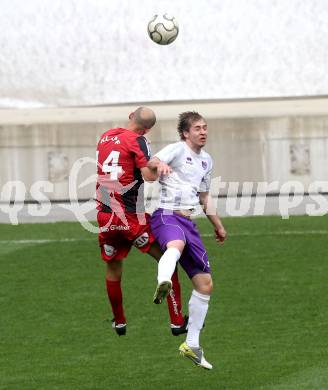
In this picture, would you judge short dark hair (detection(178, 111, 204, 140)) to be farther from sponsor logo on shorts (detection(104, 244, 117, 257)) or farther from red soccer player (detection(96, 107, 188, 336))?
sponsor logo on shorts (detection(104, 244, 117, 257))

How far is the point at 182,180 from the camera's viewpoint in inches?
411

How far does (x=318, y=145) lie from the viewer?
2327cm

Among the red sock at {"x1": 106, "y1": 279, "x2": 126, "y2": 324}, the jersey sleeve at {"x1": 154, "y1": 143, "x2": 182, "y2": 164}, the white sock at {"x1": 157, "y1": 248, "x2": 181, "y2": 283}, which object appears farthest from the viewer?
the red sock at {"x1": 106, "y1": 279, "x2": 126, "y2": 324}

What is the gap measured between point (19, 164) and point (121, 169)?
1356 cm

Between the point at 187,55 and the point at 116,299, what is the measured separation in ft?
47.4

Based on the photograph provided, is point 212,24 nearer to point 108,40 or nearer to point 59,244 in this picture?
point 108,40

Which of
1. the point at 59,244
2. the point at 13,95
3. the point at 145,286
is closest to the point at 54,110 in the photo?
the point at 13,95

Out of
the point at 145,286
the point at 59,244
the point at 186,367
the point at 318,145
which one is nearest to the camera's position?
the point at 186,367

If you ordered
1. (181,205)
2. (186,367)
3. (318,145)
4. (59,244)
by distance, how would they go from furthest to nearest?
(318,145)
(59,244)
(186,367)
(181,205)

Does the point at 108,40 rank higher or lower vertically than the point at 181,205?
higher

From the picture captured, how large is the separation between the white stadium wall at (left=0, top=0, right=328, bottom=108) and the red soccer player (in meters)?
14.1

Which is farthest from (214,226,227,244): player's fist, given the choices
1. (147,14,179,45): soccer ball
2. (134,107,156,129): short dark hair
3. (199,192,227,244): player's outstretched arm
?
(147,14,179,45): soccer ball

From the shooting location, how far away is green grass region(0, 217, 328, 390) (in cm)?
1116

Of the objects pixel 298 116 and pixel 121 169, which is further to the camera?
pixel 298 116
